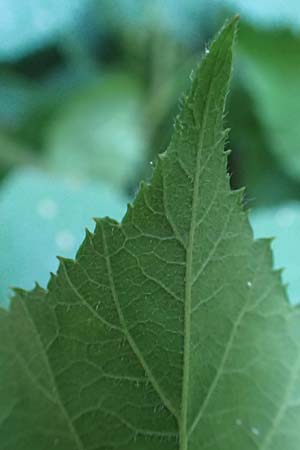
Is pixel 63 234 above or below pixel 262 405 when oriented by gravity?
A: above

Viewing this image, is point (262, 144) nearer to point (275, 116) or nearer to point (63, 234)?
point (275, 116)

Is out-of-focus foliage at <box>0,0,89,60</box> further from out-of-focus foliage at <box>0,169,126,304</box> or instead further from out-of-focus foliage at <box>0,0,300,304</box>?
out-of-focus foliage at <box>0,169,126,304</box>

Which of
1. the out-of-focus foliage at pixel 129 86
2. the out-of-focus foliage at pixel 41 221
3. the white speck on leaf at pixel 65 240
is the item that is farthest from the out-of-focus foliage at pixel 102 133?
the white speck on leaf at pixel 65 240

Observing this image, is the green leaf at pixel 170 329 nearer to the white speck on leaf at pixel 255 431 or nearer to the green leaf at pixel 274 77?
the white speck on leaf at pixel 255 431

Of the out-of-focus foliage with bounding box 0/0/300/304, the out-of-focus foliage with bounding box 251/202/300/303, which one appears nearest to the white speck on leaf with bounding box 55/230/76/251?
the out-of-focus foliage with bounding box 251/202/300/303

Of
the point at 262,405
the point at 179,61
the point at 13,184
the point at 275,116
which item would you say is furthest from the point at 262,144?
the point at 262,405
